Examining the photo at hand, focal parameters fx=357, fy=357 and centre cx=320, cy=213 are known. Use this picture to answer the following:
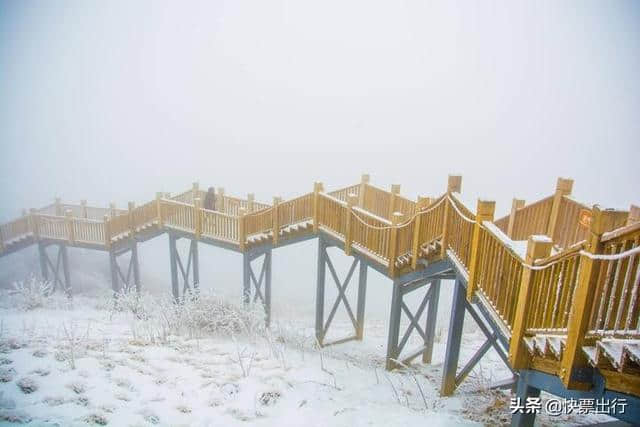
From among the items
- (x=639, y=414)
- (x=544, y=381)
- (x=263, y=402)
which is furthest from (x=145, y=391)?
(x=639, y=414)

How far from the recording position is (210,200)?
1350cm

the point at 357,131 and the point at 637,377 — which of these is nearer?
the point at 637,377

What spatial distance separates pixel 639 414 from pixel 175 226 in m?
13.3

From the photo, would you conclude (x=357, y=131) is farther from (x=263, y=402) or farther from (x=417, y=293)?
(x=263, y=402)

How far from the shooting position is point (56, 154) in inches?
3846

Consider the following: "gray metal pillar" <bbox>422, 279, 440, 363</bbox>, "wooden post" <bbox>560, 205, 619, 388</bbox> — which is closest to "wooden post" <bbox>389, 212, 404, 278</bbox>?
"gray metal pillar" <bbox>422, 279, 440, 363</bbox>

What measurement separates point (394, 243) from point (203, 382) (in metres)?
4.86

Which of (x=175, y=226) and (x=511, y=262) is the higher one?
(x=511, y=262)

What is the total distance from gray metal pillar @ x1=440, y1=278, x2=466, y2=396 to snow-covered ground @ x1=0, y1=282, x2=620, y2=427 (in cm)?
30

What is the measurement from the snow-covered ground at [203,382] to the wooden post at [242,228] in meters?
2.68

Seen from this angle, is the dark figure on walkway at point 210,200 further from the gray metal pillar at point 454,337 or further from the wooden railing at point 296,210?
the gray metal pillar at point 454,337

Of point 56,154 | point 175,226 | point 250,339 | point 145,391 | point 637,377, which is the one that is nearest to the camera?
point 637,377

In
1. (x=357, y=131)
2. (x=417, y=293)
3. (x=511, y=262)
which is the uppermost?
(x=357, y=131)

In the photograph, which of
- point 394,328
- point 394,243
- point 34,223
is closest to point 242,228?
point 394,243
